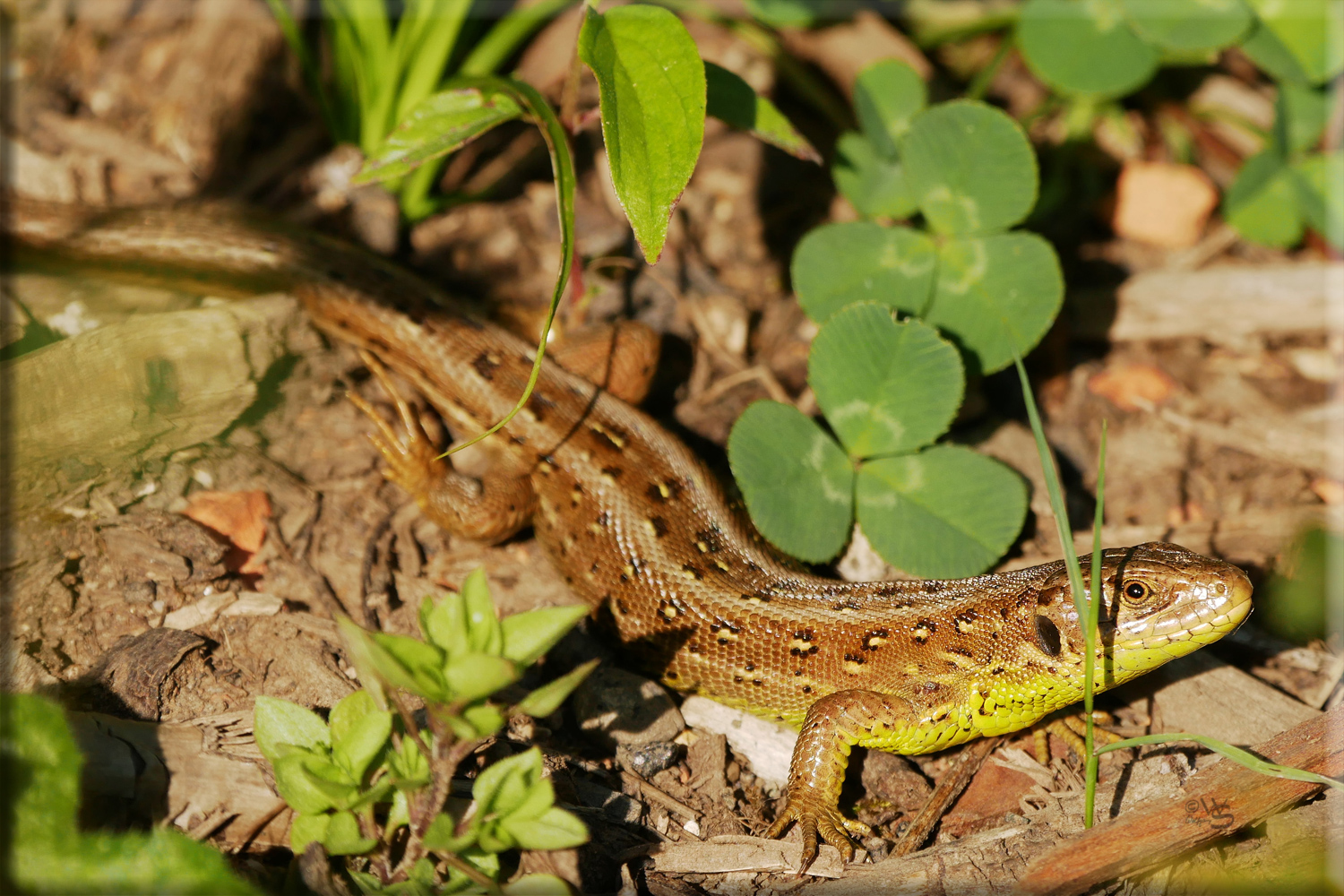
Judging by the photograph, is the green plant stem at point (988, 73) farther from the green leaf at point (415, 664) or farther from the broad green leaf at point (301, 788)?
the broad green leaf at point (301, 788)

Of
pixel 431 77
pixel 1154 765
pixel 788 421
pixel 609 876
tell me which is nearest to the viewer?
pixel 609 876

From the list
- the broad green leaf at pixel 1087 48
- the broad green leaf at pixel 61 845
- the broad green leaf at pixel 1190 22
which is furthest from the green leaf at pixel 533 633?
the broad green leaf at pixel 1190 22

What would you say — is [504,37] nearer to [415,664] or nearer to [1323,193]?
[415,664]

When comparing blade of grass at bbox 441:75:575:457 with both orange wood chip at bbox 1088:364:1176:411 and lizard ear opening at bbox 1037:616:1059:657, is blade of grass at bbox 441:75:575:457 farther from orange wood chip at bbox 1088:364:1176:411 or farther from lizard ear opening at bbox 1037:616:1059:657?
orange wood chip at bbox 1088:364:1176:411

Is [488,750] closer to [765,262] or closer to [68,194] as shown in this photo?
[765,262]

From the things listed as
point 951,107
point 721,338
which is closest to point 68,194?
point 721,338

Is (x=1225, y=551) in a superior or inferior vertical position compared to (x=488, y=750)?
superior
